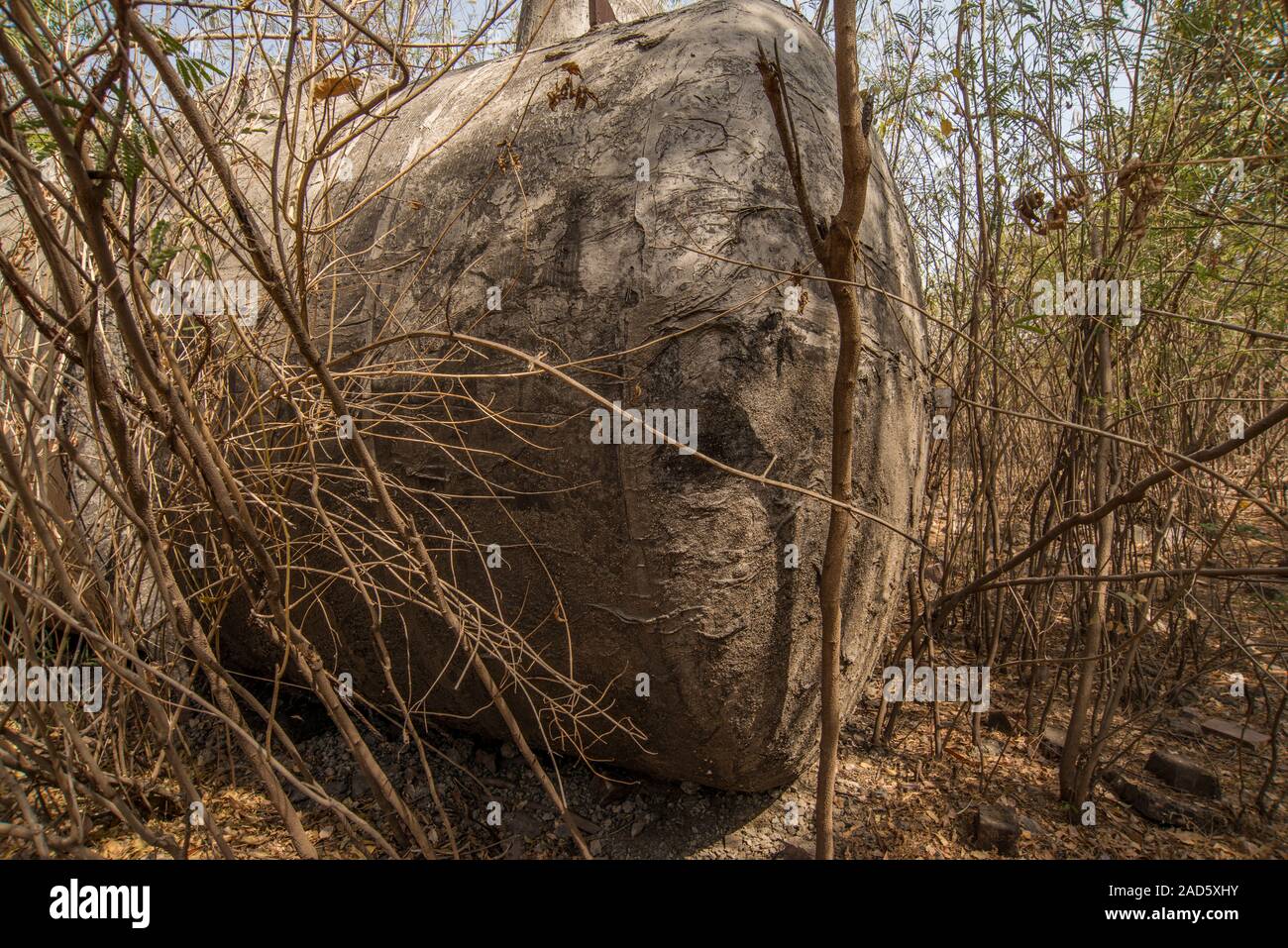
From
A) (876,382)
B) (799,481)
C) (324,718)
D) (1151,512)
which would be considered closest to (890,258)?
(876,382)

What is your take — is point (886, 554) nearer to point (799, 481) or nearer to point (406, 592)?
point (799, 481)

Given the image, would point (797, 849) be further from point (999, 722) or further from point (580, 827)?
point (999, 722)

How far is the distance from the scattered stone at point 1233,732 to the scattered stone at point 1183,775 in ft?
0.88

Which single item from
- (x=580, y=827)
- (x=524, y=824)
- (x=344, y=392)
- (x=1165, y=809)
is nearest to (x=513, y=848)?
(x=524, y=824)

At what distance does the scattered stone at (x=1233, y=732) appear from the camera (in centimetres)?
305

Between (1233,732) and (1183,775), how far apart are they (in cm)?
45

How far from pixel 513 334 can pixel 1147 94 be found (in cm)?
236

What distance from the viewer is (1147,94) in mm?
2990

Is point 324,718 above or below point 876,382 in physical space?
below

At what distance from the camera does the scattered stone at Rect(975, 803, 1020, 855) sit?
2490mm

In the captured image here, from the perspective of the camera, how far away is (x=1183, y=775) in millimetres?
2840

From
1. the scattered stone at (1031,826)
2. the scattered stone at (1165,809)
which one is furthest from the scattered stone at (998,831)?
the scattered stone at (1165,809)

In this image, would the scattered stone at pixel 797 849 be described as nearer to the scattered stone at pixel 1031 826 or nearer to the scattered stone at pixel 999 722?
the scattered stone at pixel 1031 826

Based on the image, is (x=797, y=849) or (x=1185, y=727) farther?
(x=1185, y=727)
